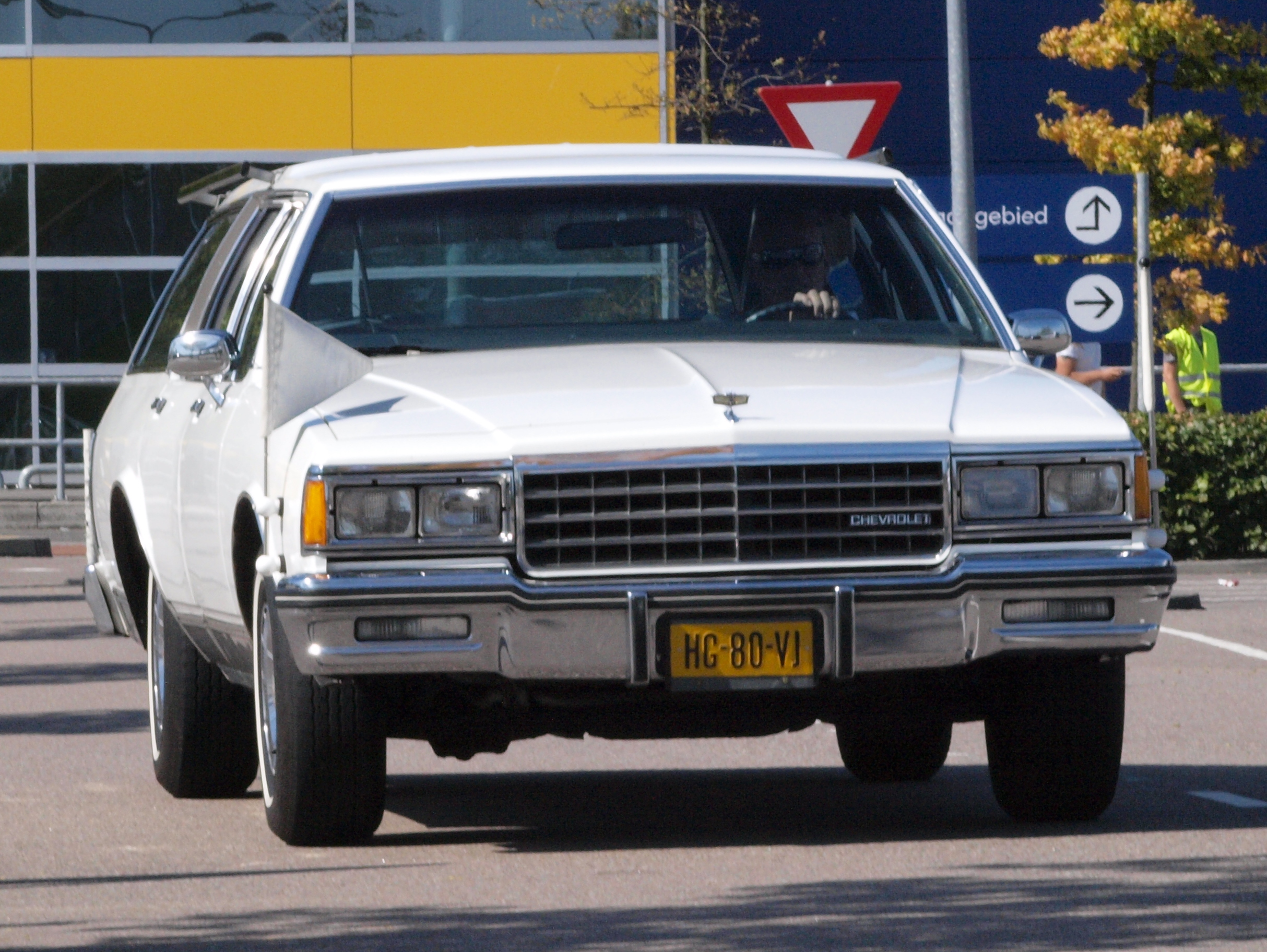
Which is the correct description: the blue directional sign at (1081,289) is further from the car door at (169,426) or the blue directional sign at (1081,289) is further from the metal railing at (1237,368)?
the car door at (169,426)

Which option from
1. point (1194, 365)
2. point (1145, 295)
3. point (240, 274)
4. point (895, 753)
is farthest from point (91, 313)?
point (895, 753)

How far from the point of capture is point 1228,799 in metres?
7.69

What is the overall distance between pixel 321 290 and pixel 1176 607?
8.89 meters

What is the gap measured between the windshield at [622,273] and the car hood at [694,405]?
0.34 metres

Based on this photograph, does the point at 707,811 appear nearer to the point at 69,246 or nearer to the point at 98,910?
the point at 98,910

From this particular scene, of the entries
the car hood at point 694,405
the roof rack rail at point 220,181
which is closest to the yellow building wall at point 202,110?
the roof rack rail at point 220,181

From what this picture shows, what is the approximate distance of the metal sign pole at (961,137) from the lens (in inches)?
650

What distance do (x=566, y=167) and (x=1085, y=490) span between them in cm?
196

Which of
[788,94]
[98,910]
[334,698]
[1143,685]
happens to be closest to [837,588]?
[334,698]

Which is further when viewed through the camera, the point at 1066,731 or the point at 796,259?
the point at 796,259

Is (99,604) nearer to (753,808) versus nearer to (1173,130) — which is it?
(753,808)

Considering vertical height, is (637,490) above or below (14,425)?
below

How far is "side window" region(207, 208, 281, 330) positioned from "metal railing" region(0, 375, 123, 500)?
15.3 metres

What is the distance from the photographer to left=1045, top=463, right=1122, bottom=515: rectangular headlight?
6594 millimetres
